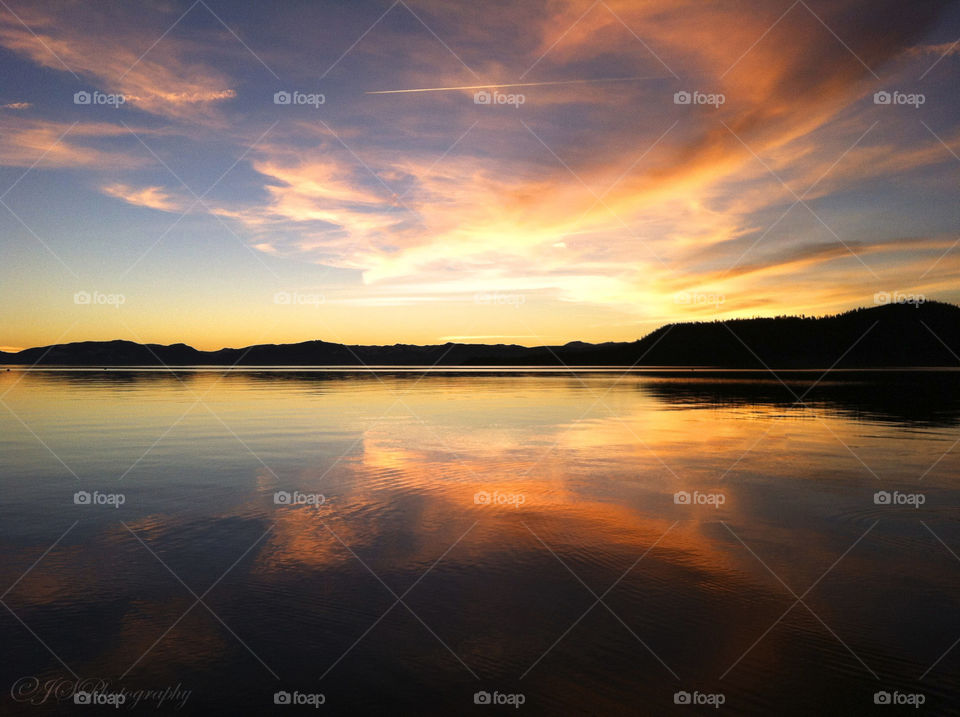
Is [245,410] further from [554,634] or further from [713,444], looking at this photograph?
[554,634]

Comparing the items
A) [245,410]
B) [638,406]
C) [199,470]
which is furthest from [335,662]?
[638,406]

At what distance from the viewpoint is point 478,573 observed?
9.14 meters

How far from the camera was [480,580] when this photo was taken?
29.0 ft

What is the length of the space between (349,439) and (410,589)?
46.9ft

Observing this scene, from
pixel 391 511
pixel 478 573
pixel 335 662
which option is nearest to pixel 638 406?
pixel 391 511

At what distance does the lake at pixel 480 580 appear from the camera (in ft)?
20.4

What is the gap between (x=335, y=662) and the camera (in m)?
6.61

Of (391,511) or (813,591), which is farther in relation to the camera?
(391,511)

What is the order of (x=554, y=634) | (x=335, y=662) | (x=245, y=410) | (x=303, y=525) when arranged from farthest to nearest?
(x=245, y=410) → (x=303, y=525) → (x=554, y=634) → (x=335, y=662)

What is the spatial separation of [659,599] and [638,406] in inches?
1160

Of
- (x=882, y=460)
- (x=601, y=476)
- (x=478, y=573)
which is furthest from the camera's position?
(x=882, y=460)

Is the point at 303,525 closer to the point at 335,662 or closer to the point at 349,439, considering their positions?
the point at 335,662

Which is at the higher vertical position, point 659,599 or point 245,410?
point 245,410

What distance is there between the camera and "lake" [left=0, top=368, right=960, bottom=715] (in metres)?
6.22
